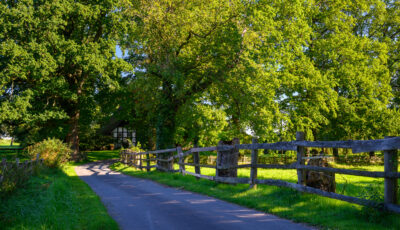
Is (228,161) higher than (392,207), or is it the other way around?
(228,161)

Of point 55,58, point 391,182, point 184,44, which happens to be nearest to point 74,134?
point 55,58

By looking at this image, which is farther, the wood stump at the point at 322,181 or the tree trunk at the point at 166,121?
the tree trunk at the point at 166,121

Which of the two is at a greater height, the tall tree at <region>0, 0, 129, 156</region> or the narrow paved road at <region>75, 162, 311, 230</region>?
A: the tall tree at <region>0, 0, 129, 156</region>

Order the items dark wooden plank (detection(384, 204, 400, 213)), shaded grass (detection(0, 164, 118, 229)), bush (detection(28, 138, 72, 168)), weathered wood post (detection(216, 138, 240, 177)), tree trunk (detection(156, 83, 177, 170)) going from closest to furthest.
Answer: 1. dark wooden plank (detection(384, 204, 400, 213))
2. shaded grass (detection(0, 164, 118, 229))
3. weathered wood post (detection(216, 138, 240, 177))
4. bush (detection(28, 138, 72, 168))
5. tree trunk (detection(156, 83, 177, 170))

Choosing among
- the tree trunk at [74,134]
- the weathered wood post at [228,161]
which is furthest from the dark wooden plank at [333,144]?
the tree trunk at [74,134]

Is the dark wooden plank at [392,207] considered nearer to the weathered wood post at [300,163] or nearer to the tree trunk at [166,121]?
the weathered wood post at [300,163]

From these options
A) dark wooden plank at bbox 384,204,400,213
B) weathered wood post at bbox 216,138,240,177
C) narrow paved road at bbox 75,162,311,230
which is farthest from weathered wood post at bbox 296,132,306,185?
weathered wood post at bbox 216,138,240,177

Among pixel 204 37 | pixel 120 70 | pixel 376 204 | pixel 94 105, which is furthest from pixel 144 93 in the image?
pixel 376 204

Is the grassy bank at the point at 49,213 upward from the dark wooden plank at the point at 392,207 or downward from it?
downward

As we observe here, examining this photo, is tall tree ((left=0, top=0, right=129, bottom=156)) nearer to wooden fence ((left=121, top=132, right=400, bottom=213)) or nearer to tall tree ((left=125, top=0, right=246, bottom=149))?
tall tree ((left=125, top=0, right=246, bottom=149))

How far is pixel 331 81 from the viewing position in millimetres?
24812

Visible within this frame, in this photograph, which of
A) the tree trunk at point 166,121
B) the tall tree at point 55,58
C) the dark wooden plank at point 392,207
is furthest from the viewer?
the tall tree at point 55,58

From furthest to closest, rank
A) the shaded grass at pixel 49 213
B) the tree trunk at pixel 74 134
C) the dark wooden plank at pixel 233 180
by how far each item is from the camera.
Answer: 1. the tree trunk at pixel 74 134
2. the dark wooden plank at pixel 233 180
3. the shaded grass at pixel 49 213

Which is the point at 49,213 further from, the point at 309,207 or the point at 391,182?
the point at 391,182
